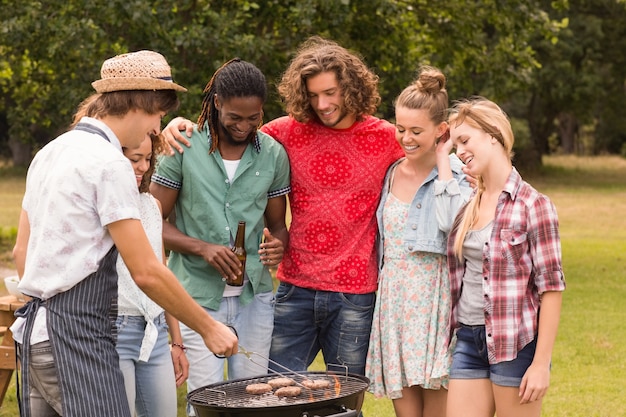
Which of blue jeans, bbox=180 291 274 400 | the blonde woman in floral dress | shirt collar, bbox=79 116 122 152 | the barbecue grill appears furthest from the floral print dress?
shirt collar, bbox=79 116 122 152

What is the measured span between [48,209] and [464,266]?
1.77 meters

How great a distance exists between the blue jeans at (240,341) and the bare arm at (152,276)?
95 centimetres

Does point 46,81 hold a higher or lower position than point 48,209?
higher

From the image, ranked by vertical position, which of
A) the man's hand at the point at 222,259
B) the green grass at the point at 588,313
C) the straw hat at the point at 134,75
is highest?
the straw hat at the point at 134,75

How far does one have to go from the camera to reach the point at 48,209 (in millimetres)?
3033

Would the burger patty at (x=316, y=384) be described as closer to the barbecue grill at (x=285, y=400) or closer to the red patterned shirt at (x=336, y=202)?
the barbecue grill at (x=285, y=400)

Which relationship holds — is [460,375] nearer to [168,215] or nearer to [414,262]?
[414,262]

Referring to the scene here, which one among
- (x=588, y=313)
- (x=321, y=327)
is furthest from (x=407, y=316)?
(x=588, y=313)

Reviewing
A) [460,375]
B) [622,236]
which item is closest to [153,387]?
[460,375]

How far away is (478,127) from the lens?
3916 mm

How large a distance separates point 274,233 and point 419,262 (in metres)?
0.69

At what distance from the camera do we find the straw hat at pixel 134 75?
3.24 metres

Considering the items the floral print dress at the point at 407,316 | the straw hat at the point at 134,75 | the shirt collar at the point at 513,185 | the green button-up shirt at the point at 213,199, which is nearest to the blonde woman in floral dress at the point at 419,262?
the floral print dress at the point at 407,316

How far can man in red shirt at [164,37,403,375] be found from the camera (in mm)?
4363
